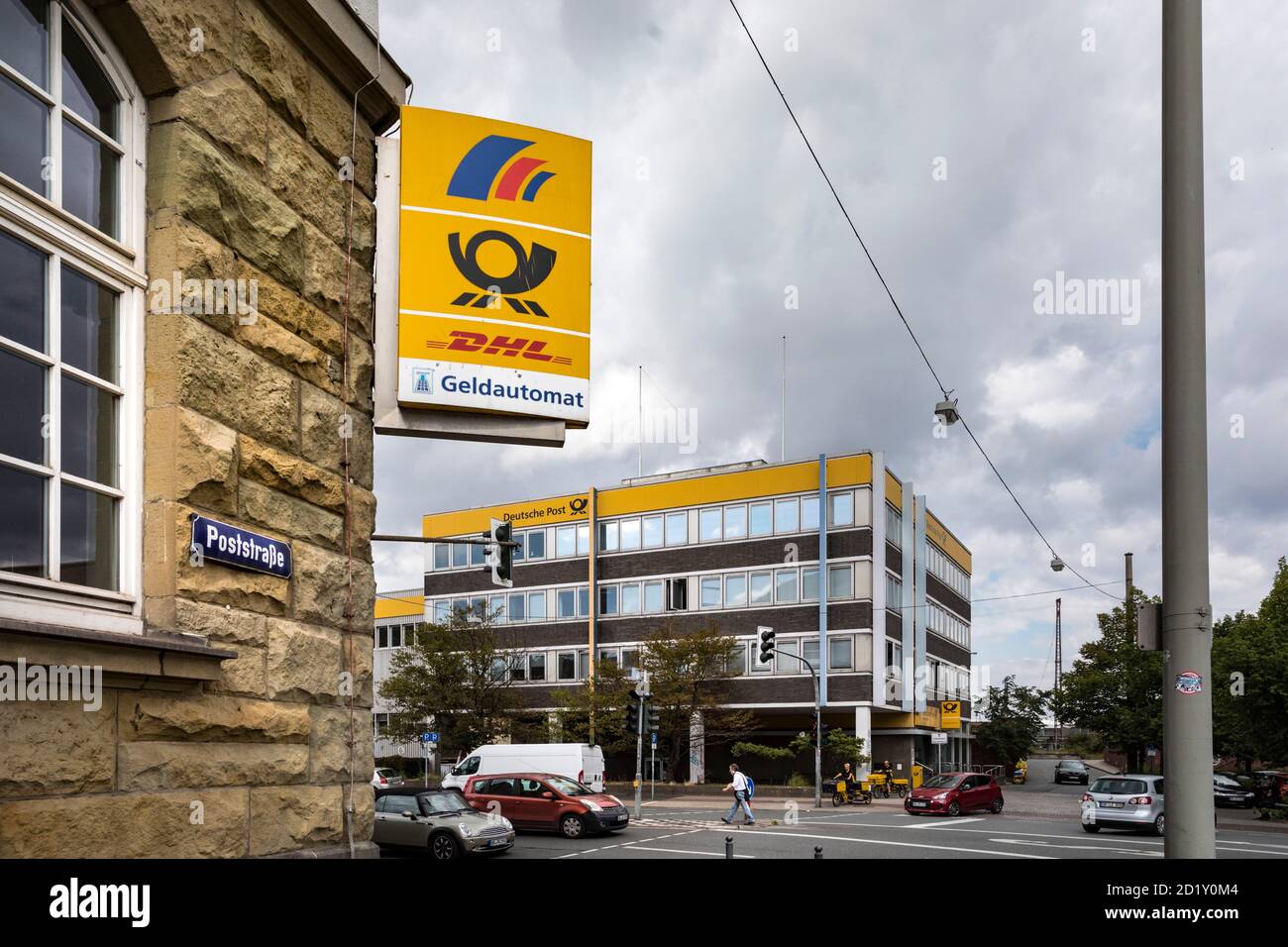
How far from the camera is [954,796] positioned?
1369 inches

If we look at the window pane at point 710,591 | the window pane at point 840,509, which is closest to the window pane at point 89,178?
the window pane at point 840,509

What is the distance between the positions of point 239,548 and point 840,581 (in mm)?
44718

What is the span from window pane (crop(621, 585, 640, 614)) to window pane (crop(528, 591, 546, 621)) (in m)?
5.04

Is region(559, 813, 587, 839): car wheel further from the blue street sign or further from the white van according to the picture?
the blue street sign

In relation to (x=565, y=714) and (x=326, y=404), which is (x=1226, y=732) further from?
(x=326, y=404)

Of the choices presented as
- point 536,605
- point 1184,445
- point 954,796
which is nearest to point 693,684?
point 536,605

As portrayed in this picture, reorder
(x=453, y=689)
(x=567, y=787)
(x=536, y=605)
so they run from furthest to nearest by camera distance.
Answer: (x=536, y=605), (x=453, y=689), (x=567, y=787)

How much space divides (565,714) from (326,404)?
1802 inches

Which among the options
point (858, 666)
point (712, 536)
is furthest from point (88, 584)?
point (712, 536)

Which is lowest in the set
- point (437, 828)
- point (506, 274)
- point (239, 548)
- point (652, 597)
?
point (437, 828)

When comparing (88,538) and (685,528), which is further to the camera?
(685,528)

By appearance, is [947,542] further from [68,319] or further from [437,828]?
[68,319]

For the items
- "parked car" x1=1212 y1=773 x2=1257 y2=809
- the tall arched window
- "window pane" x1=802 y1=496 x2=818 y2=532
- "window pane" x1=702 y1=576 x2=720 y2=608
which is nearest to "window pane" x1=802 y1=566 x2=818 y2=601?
"window pane" x1=802 y1=496 x2=818 y2=532

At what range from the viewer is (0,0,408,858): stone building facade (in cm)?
370
